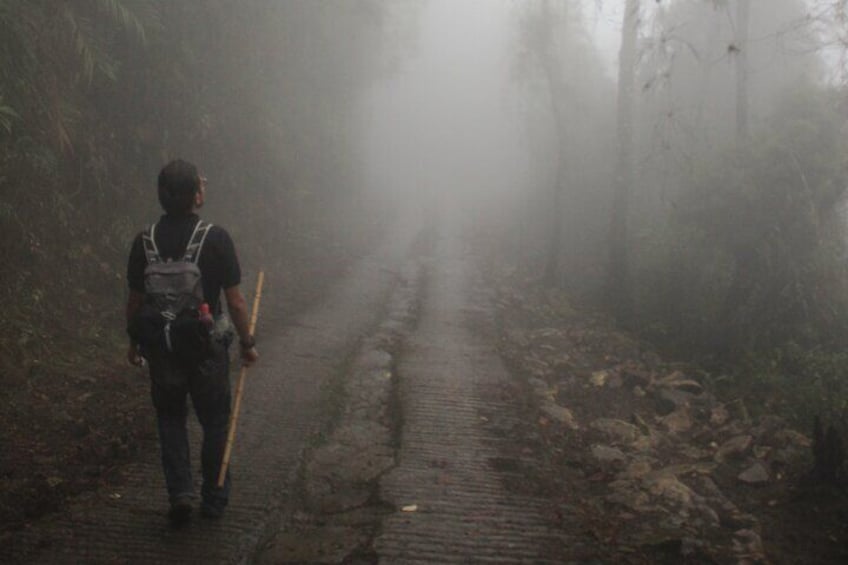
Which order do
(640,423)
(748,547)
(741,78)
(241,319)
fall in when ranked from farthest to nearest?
(741,78), (640,423), (748,547), (241,319)

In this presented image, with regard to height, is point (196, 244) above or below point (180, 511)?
above

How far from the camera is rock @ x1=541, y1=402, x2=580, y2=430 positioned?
651cm

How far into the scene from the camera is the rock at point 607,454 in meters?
5.64

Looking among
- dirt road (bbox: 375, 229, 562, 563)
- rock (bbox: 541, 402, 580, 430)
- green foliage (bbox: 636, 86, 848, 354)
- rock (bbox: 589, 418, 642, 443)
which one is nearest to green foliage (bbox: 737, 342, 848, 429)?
green foliage (bbox: 636, 86, 848, 354)

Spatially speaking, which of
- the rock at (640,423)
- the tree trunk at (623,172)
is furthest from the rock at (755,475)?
the tree trunk at (623,172)

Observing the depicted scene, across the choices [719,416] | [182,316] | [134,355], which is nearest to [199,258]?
[182,316]

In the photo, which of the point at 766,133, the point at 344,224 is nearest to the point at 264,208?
the point at 344,224

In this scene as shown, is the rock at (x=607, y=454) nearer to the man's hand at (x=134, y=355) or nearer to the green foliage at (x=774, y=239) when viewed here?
the man's hand at (x=134, y=355)

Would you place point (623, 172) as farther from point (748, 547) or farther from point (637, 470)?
point (748, 547)

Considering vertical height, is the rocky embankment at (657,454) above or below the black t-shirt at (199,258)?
below

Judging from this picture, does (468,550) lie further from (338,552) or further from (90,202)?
(90,202)

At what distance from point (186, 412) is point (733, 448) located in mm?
4481

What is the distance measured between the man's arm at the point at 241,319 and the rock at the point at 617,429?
3627 millimetres

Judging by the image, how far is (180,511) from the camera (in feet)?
12.7
